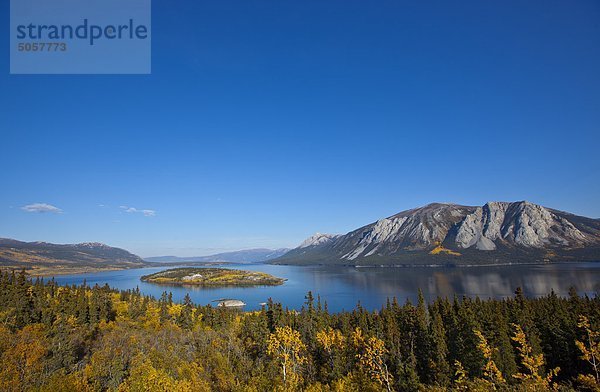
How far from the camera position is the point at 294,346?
3123 inches

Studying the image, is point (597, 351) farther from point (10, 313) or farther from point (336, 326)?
point (10, 313)

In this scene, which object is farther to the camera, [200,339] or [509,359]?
[200,339]

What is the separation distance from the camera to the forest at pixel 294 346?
57.9 metres

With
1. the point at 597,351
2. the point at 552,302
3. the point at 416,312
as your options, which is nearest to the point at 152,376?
the point at 597,351

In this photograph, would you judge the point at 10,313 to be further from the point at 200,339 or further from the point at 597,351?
the point at 597,351

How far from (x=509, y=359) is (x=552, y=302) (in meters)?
49.7

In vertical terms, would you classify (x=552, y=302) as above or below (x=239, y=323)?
above

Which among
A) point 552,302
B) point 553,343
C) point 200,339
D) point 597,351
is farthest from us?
point 552,302

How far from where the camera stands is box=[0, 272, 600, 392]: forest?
190ft

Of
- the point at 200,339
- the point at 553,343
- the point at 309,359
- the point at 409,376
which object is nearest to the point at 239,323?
the point at 200,339

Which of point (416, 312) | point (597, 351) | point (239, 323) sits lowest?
point (239, 323)

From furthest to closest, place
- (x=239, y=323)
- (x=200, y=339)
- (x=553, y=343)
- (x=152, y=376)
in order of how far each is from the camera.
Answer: (x=239, y=323), (x=200, y=339), (x=553, y=343), (x=152, y=376)

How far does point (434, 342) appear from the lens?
8981 centimetres

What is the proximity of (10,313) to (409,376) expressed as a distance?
115857 millimetres
